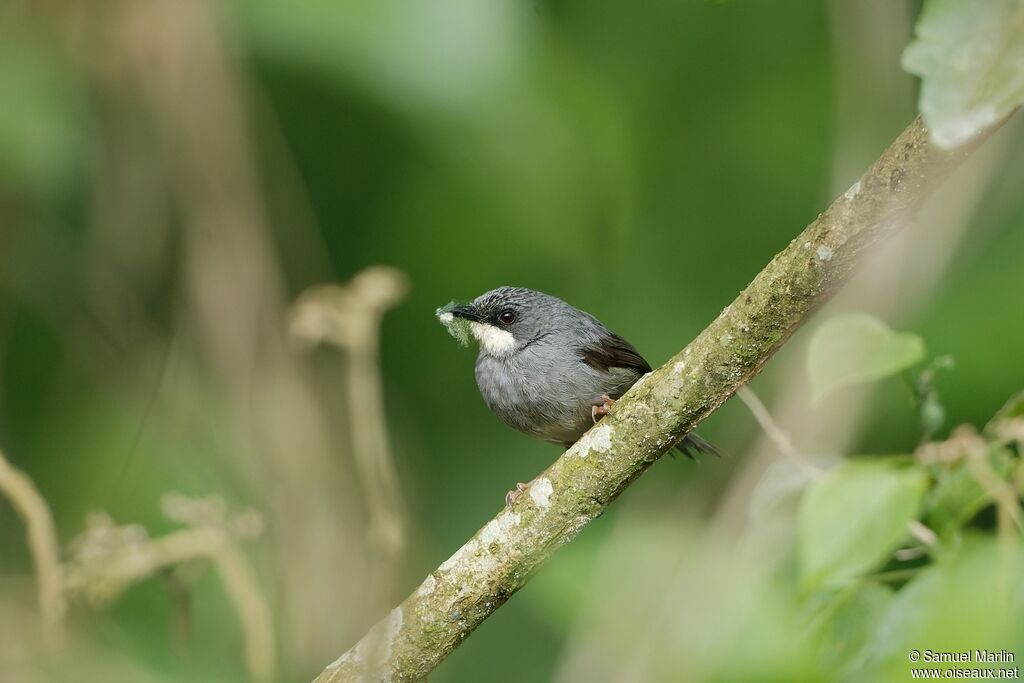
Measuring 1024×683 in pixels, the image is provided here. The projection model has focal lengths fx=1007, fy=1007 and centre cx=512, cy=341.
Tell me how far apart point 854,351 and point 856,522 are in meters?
0.39

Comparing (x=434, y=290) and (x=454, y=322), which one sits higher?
(x=434, y=290)

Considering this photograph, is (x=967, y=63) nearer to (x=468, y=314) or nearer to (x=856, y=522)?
(x=856, y=522)

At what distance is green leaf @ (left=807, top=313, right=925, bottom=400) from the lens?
→ 2.05m

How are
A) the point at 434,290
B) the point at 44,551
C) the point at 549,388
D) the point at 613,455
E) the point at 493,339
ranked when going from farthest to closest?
the point at 434,290, the point at 493,339, the point at 549,388, the point at 44,551, the point at 613,455

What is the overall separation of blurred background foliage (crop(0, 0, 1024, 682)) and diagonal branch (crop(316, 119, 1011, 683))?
0.85ft

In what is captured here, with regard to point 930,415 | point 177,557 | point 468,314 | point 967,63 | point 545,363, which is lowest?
point 967,63

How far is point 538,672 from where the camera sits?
22.5ft

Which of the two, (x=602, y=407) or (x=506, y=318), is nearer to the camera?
(x=602, y=407)

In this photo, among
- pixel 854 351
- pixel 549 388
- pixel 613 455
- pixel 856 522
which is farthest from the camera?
pixel 549 388

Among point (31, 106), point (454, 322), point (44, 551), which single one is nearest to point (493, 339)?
point (454, 322)

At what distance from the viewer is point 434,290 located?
701cm

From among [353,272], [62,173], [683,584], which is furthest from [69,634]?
[353,272]

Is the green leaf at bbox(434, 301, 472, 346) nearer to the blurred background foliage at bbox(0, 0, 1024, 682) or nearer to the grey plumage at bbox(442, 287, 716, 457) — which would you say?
the grey plumage at bbox(442, 287, 716, 457)

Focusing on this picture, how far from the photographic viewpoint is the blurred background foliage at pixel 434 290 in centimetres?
327
